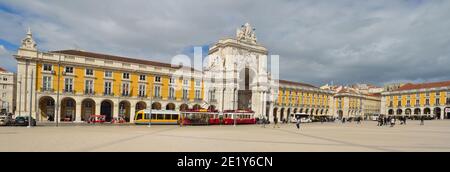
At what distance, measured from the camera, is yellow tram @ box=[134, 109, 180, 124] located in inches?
1379

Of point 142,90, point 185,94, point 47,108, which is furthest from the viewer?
point 185,94

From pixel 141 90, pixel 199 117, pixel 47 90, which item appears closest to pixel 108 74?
pixel 141 90

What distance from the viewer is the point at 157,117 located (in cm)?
3584

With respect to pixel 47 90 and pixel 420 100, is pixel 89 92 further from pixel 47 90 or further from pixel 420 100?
pixel 420 100

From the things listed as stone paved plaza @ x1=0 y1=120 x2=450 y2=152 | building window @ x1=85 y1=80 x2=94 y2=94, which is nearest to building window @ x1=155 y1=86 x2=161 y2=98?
building window @ x1=85 y1=80 x2=94 y2=94

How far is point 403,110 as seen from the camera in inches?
3824

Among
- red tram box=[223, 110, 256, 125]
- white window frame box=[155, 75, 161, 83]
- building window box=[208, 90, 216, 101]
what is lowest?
red tram box=[223, 110, 256, 125]

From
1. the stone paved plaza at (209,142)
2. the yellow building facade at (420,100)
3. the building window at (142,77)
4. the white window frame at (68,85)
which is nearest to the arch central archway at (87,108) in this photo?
the white window frame at (68,85)

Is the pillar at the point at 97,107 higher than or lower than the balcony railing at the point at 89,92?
lower

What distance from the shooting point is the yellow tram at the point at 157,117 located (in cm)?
3503

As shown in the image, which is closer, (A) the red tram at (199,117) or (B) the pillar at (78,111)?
A: (A) the red tram at (199,117)

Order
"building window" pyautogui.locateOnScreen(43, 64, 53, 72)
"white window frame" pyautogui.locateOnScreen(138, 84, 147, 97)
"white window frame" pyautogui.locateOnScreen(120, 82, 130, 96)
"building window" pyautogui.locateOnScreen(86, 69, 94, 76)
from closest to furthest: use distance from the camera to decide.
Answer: "building window" pyautogui.locateOnScreen(43, 64, 53, 72)
"building window" pyautogui.locateOnScreen(86, 69, 94, 76)
"white window frame" pyautogui.locateOnScreen(120, 82, 130, 96)
"white window frame" pyautogui.locateOnScreen(138, 84, 147, 97)

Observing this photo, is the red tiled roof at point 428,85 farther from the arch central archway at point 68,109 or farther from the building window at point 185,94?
the arch central archway at point 68,109

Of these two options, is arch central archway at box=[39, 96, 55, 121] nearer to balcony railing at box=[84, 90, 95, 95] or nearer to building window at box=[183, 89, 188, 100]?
balcony railing at box=[84, 90, 95, 95]
